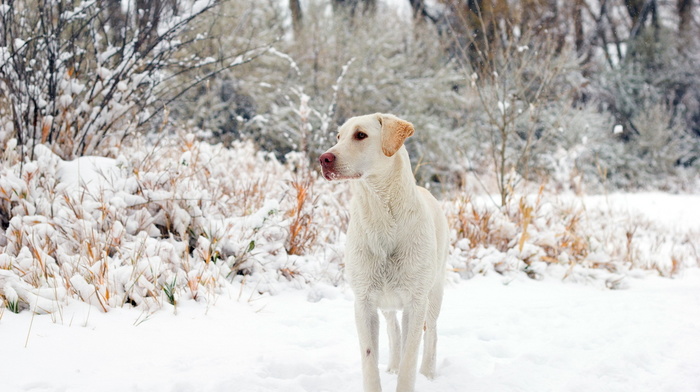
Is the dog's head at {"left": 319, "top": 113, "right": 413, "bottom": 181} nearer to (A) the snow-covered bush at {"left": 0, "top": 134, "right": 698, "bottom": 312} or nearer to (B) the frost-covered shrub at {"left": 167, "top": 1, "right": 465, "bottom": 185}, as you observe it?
(A) the snow-covered bush at {"left": 0, "top": 134, "right": 698, "bottom": 312}

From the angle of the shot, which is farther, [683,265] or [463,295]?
[683,265]

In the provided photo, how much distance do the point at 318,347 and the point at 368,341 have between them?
643 mm

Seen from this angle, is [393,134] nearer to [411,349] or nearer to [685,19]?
[411,349]

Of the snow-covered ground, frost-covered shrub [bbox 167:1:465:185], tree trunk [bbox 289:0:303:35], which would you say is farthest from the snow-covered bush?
tree trunk [bbox 289:0:303:35]

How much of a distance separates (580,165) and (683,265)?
33.2 feet

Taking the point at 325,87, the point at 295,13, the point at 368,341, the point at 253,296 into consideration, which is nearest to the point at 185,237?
the point at 253,296

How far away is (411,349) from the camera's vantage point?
2477 millimetres

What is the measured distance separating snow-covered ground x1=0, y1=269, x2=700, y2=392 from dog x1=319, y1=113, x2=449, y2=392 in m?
0.33

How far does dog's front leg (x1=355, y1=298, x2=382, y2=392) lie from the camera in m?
2.42

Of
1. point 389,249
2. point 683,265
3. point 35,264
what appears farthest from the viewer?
point 683,265

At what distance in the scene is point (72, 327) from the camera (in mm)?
2670

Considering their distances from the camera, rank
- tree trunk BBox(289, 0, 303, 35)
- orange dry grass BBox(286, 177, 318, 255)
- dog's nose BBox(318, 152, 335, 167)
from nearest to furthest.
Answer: dog's nose BBox(318, 152, 335, 167)
orange dry grass BBox(286, 177, 318, 255)
tree trunk BBox(289, 0, 303, 35)

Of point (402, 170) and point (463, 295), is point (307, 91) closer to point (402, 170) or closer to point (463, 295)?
point (463, 295)

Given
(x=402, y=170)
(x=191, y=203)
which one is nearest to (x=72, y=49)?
(x=191, y=203)
